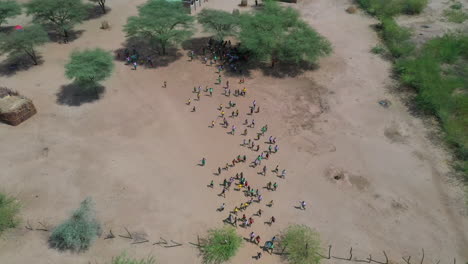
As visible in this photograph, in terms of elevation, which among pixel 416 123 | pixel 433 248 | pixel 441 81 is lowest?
pixel 433 248

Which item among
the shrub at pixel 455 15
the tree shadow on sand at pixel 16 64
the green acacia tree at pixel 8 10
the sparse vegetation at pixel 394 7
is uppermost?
the green acacia tree at pixel 8 10

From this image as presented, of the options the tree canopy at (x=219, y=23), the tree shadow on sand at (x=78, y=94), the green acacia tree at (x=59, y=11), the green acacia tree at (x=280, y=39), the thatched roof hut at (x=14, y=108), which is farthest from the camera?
the green acacia tree at (x=59, y=11)

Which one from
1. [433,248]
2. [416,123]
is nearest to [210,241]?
[433,248]

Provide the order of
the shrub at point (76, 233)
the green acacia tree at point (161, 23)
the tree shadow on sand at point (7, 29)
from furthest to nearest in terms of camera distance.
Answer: the tree shadow on sand at point (7, 29) → the green acacia tree at point (161, 23) → the shrub at point (76, 233)

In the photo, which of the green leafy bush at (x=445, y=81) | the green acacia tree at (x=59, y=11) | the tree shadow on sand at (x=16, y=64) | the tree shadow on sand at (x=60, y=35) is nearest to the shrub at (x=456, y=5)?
the green leafy bush at (x=445, y=81)

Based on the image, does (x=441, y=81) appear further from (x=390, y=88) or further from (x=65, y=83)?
(x=65, y=83)

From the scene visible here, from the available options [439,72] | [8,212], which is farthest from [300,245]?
[439,72]

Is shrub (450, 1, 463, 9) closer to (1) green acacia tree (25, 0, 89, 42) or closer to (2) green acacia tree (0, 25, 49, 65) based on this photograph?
(1) green acacia tree (25, 0, 89, 42)

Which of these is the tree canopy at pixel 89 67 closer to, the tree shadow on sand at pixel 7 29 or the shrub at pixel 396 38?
the tree shadow on sand at pixel 7 29
